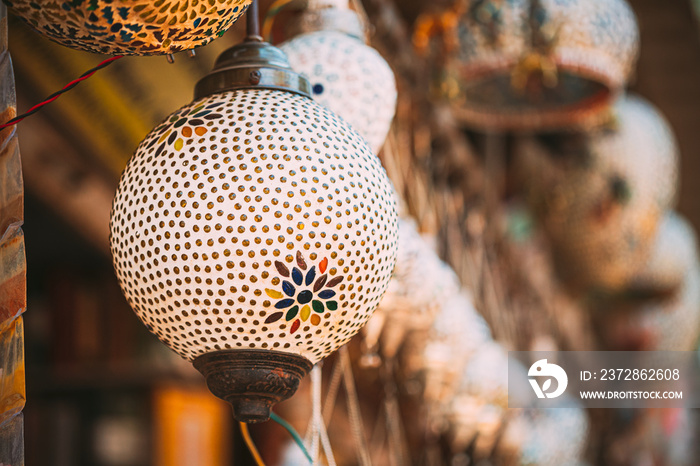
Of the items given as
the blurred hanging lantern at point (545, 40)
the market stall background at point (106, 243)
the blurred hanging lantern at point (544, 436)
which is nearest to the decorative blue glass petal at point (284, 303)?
the market stall background at point (106, 243)

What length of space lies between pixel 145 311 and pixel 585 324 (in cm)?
407

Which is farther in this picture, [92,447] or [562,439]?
[92,447]

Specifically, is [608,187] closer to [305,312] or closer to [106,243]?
[106,243]

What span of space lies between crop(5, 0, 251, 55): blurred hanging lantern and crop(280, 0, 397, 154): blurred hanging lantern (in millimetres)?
271

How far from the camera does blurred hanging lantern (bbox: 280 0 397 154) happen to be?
0.84m

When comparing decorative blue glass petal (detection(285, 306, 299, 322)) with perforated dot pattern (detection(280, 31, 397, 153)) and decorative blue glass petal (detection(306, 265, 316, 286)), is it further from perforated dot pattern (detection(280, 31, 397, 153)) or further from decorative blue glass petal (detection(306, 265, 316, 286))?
perforated dot pattern (detection(280, 31, 397, 153))

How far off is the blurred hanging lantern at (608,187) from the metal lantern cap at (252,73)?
2.27m

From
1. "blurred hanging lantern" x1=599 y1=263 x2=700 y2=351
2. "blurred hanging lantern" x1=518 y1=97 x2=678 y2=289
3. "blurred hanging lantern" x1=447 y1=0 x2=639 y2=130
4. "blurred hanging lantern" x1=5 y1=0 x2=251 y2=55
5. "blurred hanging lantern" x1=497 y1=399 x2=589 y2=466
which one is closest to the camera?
"blurred hanging lantern" x1=5 y1=0 x2=251 y2=55

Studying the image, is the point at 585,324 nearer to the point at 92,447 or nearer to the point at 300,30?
the point at 92,447

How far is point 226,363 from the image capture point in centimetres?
58

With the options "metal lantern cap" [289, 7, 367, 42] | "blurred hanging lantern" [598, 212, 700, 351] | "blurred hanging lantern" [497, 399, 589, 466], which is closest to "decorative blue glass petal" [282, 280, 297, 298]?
"metal lantern cap" [289, 7, 367, 42]

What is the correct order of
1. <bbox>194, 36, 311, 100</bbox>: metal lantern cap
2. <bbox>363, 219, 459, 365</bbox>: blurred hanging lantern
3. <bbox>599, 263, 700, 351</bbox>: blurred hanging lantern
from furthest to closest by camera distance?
<bbox>599, 263, 700, 351</bbox>: blurred hanging lantern < <bbox>363, 219, 459, 365</bbox>: blurred hanging lantern < <bbox>194, 36, 311, 100</bbox>: metal lantern cap

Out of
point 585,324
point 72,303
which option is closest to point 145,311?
point 72,303

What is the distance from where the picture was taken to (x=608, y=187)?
2760 millimetres
